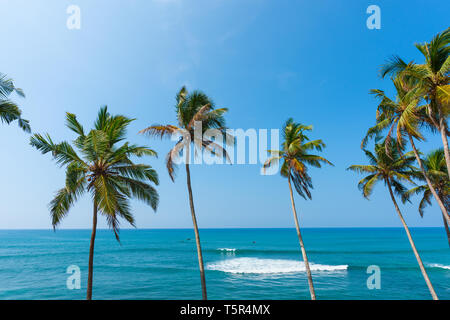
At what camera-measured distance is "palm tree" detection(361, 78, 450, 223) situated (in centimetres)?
921

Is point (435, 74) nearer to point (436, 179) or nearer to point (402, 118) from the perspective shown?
point (402, 118)

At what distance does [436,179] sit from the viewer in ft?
44.3

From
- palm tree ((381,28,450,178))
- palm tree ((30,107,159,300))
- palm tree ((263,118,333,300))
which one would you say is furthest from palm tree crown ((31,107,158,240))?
palm tree ((381,28,450,178))

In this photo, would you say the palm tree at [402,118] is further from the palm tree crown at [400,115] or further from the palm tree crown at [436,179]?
the palm tree crown at [436,179]

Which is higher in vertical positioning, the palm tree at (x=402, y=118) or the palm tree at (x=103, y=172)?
the palm tree at (x=402, y=118)

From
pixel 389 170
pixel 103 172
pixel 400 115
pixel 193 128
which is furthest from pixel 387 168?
pixel 103 172

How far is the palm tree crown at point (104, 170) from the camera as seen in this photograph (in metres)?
8.20

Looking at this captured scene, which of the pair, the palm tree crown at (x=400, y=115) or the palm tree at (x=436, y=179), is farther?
the palm tree at (x=436, y=179)

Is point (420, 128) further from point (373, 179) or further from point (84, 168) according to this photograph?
point (84, 168)

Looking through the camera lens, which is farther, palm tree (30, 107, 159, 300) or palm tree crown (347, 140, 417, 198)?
palm tree crown (347, 140, 417, 198)

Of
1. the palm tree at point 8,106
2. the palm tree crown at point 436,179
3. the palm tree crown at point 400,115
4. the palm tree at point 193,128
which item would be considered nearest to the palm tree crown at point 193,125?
the palm tree at point 193,128

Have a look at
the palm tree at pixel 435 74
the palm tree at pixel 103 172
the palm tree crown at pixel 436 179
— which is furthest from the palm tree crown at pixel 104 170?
the palm tree crown at pixel 436 179

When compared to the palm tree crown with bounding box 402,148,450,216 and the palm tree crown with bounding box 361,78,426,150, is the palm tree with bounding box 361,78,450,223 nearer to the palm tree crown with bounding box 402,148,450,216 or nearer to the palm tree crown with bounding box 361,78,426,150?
the palm tree crown with bounding box 361,78,426,150
